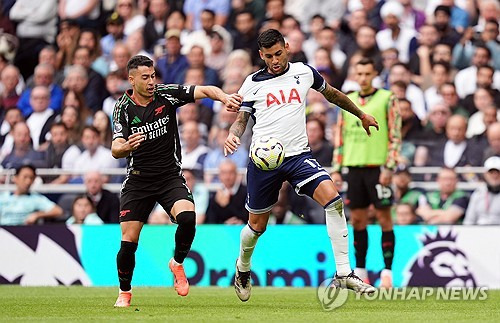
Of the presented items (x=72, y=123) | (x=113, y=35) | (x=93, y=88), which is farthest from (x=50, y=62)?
(x=72, y=123)

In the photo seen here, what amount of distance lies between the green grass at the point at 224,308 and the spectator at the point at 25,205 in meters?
3.28

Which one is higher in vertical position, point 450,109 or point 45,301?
point 450,109

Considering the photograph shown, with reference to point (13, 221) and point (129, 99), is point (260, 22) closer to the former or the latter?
point (13, 221)

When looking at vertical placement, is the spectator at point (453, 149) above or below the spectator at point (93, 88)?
below

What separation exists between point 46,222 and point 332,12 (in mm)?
7281

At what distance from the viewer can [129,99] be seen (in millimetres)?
11688

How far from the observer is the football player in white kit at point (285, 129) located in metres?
11.3

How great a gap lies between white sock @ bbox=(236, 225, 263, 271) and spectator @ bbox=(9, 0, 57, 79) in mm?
11582

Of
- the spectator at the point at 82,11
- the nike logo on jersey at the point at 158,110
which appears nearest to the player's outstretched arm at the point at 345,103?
the nike logo on jersey at the point at 158,110

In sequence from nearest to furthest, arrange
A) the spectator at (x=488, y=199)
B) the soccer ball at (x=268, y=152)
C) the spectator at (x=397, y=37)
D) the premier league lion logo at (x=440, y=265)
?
the soccer ball at (x=268, y=152) → the premier league lion logo at (x=440, y=265) → the spectator at (x=488, y=199) → the spectator at (x=397, y=37)

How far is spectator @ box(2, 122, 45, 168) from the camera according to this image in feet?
62.9

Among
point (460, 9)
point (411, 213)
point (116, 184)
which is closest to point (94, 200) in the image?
point (116, 184)

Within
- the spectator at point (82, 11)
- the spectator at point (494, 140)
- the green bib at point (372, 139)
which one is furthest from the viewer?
the spectator at point (82, 11)

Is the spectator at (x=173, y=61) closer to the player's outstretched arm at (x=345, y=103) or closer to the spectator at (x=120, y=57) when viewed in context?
the spectator at (x=120, y=57)
